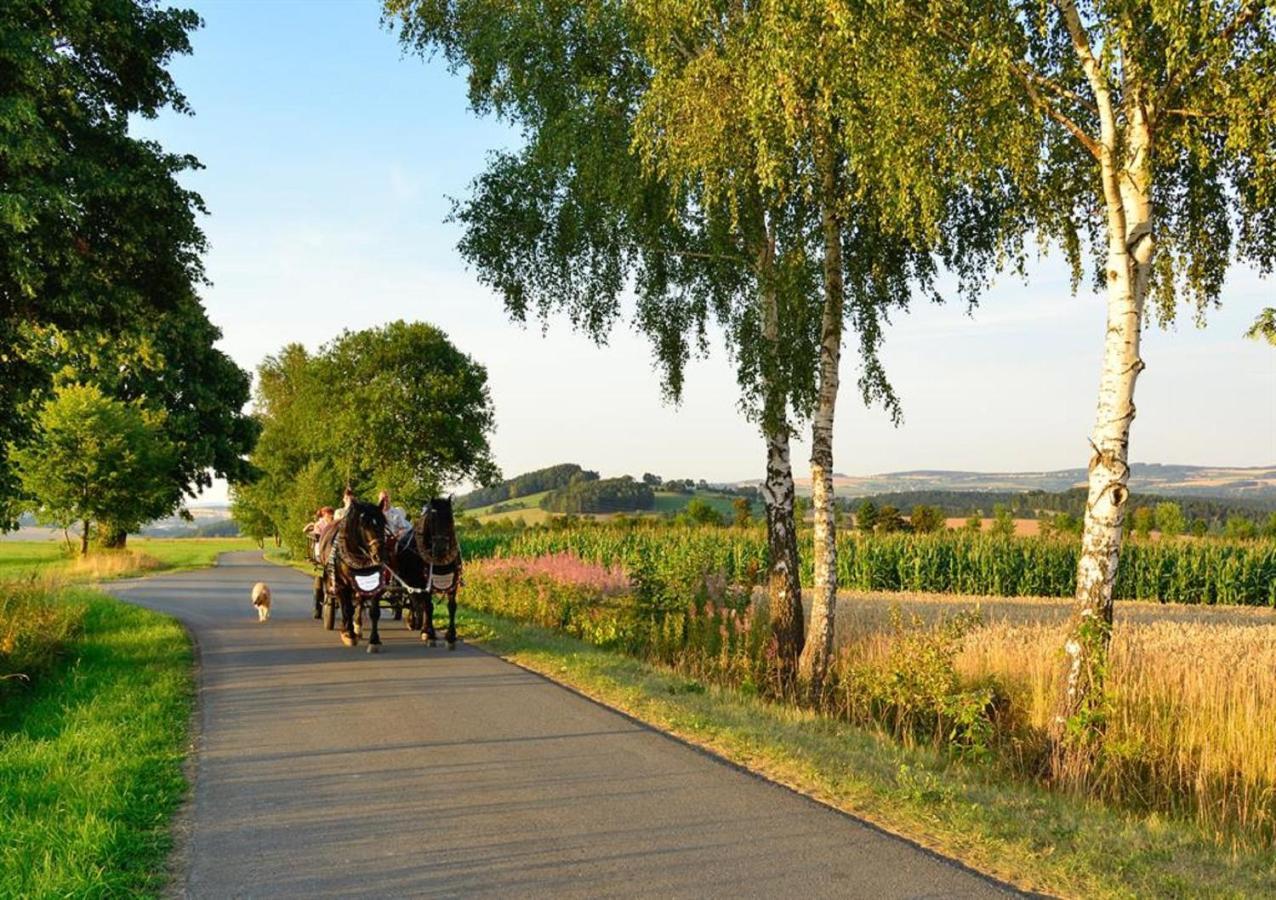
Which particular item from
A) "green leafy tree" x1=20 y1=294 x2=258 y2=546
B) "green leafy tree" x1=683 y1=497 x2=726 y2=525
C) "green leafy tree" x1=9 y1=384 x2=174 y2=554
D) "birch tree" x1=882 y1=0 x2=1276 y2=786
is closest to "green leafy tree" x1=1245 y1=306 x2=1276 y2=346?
"birch tree" x1=882 y1=0 x2=1276 y2=786

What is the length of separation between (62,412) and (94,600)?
1919 centimetres

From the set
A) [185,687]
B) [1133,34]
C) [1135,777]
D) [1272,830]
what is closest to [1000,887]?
[1272,830]

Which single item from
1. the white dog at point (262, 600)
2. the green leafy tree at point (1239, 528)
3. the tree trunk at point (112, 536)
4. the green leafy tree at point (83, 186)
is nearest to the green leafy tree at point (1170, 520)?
the green leafy tree at point (1239, 528)

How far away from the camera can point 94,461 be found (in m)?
35.6

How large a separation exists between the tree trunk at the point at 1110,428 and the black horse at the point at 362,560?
9.09m

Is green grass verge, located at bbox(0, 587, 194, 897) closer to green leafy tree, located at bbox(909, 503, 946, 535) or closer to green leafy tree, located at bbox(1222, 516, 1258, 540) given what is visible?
green leafy tree, located at bbox(1222, 516, 1258, 540)

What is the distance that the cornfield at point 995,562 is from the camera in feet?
101

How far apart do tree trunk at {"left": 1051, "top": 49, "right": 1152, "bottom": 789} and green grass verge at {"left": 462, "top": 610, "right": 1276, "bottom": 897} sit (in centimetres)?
149

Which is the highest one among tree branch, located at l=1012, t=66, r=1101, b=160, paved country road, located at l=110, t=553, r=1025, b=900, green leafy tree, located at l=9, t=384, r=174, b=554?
tree branch, located at l=1012, t=66, r=1101, b=160

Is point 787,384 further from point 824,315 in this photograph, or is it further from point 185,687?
point 185,687

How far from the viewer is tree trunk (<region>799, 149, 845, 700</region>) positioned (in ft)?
47.7

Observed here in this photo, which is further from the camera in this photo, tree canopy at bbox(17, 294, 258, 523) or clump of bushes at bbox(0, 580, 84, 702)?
tree canopy at bbox(17, 294, 258, 523)

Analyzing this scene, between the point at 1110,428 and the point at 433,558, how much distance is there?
9060 mm

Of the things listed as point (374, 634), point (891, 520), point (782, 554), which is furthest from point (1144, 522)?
point (374, 634)
